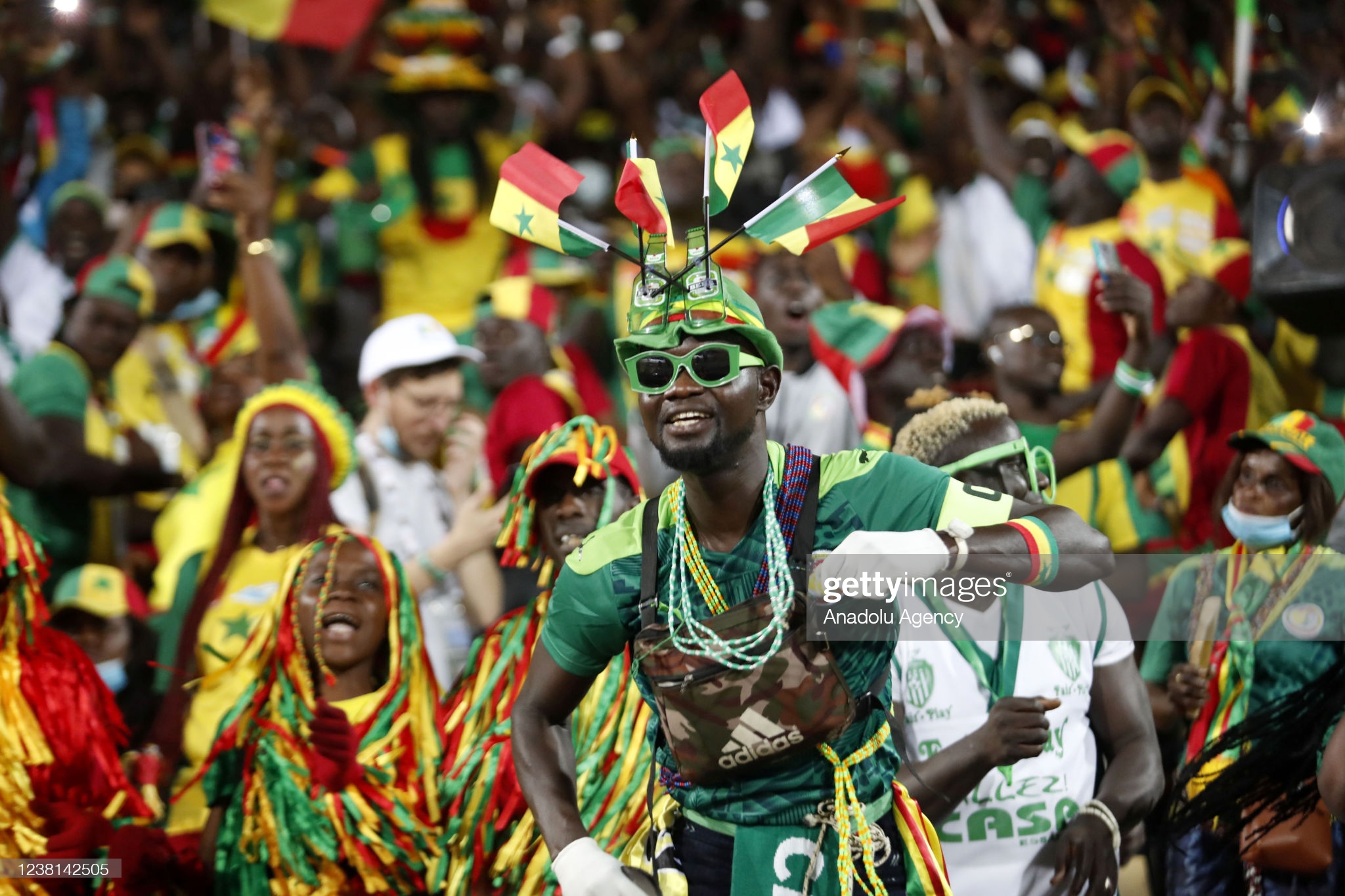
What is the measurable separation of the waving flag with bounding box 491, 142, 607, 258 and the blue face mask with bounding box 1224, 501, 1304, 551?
2424 mm

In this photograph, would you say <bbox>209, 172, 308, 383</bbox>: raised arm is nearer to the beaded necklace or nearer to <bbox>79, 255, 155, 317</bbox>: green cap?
<bbox>79, 255, 155, 317</bbox>: green cap

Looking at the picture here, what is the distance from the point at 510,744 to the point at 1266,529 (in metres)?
2.31

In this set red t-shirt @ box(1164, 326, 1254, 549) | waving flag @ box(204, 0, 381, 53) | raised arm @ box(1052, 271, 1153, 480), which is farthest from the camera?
waving flag @ box(204, 0, 381, 53)

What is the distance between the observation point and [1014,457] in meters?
3.99

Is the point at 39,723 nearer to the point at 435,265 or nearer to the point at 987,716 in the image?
the point at 987,716

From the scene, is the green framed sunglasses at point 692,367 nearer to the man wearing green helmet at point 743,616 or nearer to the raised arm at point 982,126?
the man wearing green helmet at point 743,616

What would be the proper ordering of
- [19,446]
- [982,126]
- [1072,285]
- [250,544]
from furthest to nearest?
[982,126]
[1072,285]
[19,446]
[250,544]

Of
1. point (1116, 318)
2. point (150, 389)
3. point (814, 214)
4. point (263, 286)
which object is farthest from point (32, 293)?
point (814, 214)

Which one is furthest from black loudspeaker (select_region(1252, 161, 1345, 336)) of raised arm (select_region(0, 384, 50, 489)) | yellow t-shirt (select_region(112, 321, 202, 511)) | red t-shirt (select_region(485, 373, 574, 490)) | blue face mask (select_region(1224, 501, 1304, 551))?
yellow t-shirt (select_region(112, 321, 202, 511))

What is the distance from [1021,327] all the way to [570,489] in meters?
2.50

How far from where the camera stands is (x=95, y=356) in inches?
269

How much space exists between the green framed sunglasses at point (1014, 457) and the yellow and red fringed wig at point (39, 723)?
103 inches

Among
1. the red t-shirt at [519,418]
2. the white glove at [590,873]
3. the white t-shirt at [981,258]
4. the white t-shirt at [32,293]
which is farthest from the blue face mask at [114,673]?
the white t-shirt at [981,258]

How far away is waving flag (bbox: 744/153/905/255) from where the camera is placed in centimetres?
308
